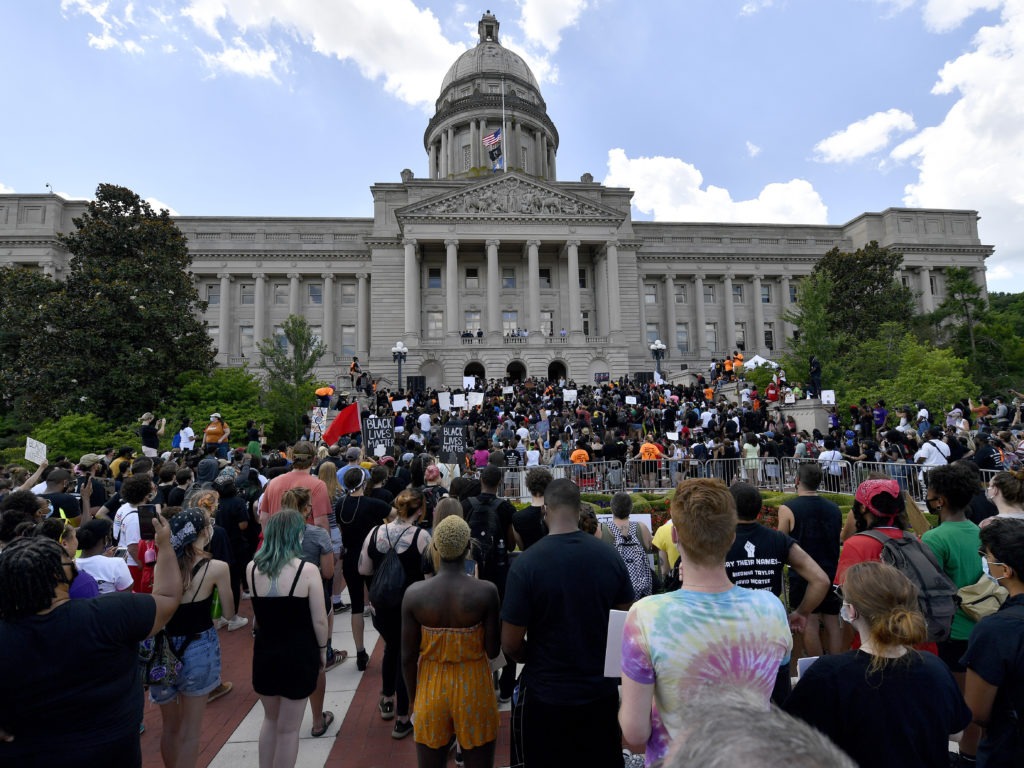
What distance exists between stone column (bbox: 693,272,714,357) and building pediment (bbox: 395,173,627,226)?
587 inches

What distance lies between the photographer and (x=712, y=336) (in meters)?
61.3

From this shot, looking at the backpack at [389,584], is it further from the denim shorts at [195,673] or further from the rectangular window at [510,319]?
the rectangular window at [510,319]

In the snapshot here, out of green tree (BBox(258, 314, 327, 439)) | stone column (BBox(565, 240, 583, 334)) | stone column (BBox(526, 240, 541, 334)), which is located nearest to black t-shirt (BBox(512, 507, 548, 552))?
green tree (BBox(258, 314, 327, 439))

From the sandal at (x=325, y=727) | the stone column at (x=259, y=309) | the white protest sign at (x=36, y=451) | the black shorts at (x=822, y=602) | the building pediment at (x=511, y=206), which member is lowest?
the sandal at (x=325, y=727)

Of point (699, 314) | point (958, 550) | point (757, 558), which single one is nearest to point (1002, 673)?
point (757, 558)

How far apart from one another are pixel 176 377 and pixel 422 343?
71.3ft

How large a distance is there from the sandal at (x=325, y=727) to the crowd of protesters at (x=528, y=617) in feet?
0.23

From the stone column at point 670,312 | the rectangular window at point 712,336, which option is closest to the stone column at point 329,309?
the stone column at point 670,312

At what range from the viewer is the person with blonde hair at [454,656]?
3764 mm

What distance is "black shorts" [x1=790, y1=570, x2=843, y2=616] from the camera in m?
5.22

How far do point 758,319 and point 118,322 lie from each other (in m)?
57.0

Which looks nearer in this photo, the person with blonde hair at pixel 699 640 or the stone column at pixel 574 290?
the person with blonde hair at pixel 699 640

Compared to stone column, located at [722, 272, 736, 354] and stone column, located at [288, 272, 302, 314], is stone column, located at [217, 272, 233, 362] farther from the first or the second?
stone column, located at [722, 272, 736, 354]

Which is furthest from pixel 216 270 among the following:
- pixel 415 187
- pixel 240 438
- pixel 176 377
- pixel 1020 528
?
pixel 1020 528
